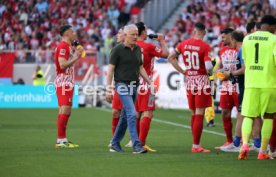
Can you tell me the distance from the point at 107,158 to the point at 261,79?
2.84 metres

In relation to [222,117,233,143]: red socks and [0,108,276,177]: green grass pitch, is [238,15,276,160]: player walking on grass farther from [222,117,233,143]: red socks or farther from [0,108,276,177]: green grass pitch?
[222,117,233,143]: red socks

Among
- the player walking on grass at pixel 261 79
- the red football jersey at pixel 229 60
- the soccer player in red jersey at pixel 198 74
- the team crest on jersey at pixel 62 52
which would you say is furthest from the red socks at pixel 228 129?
the team crest on jersey at pixel 62 52

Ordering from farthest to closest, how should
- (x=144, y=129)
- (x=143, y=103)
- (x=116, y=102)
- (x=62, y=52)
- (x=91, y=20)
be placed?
(x=91, y=20), (x=62, y=52), (x=116, y=102), (x=143, y=103), (x=144, y=129)

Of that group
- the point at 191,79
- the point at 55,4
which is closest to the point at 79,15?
the point at 55,4

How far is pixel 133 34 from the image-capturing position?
1442cm

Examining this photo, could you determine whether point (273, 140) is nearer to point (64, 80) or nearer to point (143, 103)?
point (143, 103)

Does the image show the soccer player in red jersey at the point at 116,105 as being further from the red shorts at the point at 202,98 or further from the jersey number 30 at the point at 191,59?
the red shorts at the point at 202,98

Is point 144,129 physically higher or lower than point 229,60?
lower

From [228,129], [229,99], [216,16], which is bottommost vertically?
[228,129]

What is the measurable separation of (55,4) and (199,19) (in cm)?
895

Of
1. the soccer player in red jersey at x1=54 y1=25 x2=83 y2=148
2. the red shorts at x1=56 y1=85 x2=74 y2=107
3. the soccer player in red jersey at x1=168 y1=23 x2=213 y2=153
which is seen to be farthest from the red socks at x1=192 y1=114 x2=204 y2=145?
the red shorts at x1=56 y1=85 x2=74 y2=107

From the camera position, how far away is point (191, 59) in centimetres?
1520

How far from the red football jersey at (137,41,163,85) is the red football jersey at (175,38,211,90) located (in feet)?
1.78

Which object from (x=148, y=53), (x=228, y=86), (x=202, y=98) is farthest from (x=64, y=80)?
(x=228, y=86)
